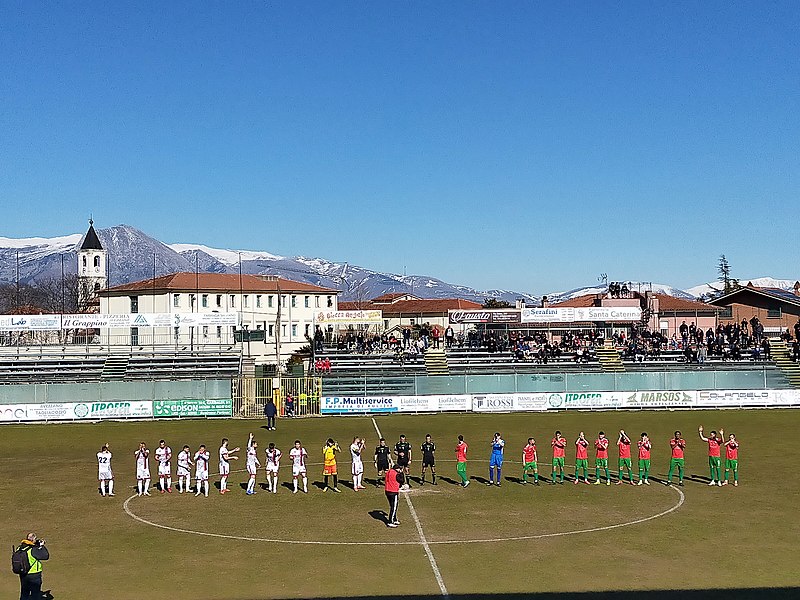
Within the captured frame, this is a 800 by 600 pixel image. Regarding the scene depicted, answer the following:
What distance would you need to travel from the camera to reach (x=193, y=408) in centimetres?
4678

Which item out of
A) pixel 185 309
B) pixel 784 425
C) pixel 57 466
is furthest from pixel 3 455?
pixel 185 309

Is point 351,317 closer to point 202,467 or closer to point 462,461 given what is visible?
point 462,461

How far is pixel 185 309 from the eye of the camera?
103062 millimetres

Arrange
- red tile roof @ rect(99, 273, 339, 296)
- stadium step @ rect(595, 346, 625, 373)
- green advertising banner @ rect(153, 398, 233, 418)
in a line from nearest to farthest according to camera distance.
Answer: green advertising banner @ rect(153, 398, 233, 418)
stadium step @ rect(595, 346, 625, 373)
red tile roof @ rect(99, 273, 339, 296)

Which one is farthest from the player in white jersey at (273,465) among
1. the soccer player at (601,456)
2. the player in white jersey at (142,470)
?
the soccer player at (601,456)

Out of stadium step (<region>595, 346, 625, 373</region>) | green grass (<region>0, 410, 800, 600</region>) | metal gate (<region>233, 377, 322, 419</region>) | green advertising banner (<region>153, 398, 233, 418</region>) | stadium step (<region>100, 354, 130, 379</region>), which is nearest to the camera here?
green grass (<region>0, 410, 800, 600</region>)

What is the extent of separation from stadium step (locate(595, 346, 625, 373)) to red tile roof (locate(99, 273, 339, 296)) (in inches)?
1734

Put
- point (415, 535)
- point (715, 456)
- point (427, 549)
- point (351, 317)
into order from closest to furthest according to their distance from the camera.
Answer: point (427, 549) < point (415, 535) < point (715, 456) < point (351, 317)

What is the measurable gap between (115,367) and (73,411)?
368 inches

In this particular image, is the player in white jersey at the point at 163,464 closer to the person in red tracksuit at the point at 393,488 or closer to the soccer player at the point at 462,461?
the person in red tracksuit at the point at 393,488

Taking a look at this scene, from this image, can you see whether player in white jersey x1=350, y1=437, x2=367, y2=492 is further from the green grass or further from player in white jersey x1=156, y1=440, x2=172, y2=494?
player in white jersey x1=156, y1=440, x2=172, y2=494

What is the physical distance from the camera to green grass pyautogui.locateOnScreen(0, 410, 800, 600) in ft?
56.5

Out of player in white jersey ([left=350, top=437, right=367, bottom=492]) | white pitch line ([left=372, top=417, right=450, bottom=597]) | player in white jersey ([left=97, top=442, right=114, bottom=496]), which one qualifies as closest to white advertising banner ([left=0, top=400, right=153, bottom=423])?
player in white jersey ([left=97, top=442, right=114, bottom=496])

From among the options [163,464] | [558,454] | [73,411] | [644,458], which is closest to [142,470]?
[163,464]
